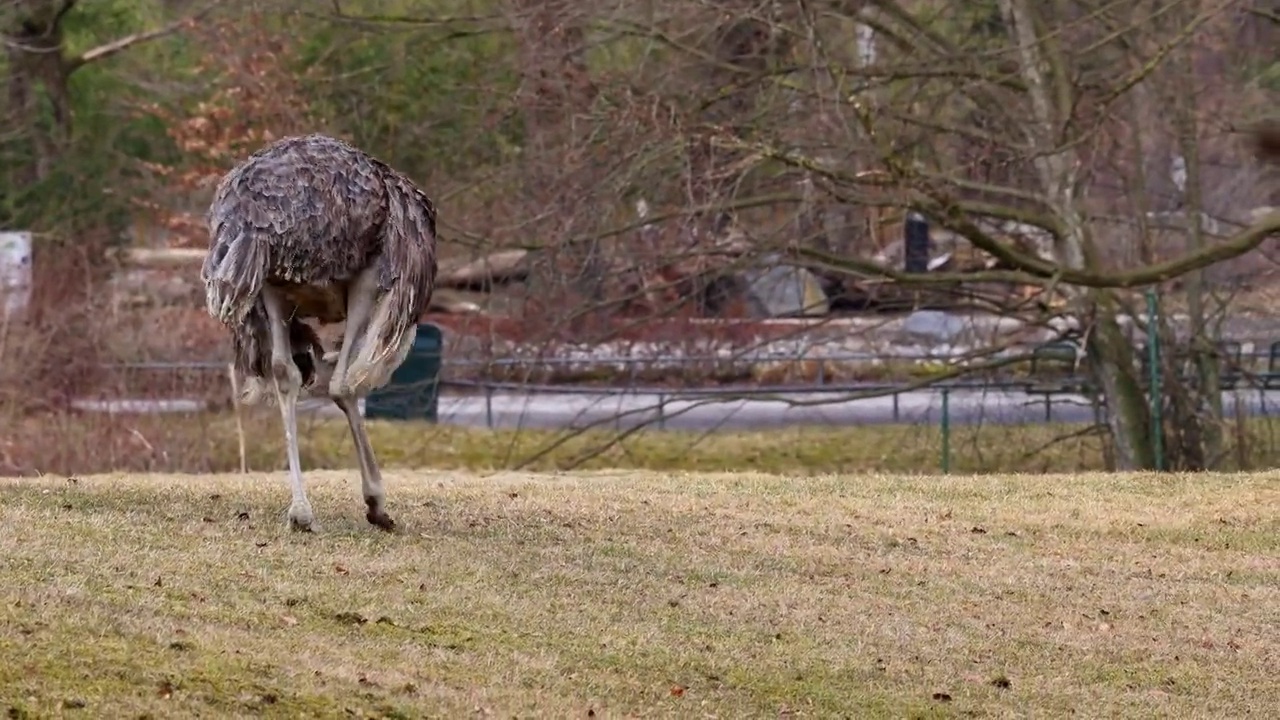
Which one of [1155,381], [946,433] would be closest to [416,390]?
[946,433]

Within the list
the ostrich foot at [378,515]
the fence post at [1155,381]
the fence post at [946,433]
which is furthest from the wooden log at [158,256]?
the ostrich foot at [378,515]

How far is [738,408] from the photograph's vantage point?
2458 cm

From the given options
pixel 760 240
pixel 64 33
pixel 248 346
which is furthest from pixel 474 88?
pixel 64 33

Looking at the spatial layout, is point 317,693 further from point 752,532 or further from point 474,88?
point 474,88

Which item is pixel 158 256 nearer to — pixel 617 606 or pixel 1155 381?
pixel 1155 381

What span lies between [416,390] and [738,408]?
11.3 feet

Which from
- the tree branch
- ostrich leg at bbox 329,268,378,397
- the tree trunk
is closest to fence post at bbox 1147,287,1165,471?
ostrich leg at bbox 329,268,378,397

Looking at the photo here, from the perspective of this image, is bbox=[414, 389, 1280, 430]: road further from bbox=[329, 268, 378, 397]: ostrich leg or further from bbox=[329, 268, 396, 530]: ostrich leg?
bbox=[329, 268, 378, 397]: ostrich leg

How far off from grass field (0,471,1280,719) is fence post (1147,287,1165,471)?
7.79 metres

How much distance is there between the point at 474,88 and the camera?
22203 millimetres

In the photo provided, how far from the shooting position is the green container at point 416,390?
24.4 m

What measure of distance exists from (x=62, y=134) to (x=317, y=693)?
87.1 feet

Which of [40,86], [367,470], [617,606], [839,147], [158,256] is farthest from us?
[40,86]

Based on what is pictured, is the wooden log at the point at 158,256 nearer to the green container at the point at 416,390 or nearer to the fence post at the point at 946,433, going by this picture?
the green container at the point at 416,390
